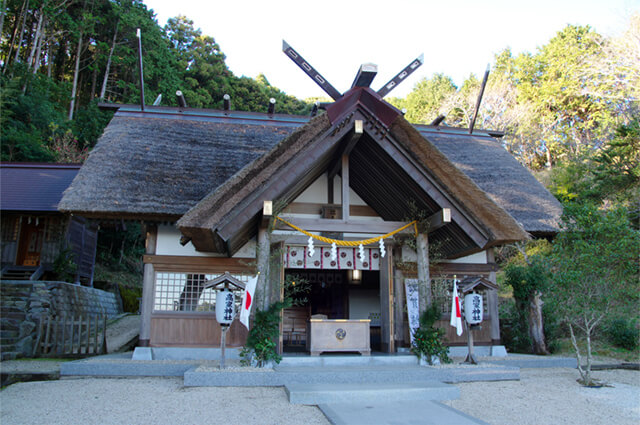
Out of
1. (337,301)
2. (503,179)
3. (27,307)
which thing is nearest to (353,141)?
(503,179)

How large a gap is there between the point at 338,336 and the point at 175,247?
3.87 metres

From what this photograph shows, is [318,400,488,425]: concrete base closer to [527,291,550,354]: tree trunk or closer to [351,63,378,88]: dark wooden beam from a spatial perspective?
[351,63,378,88]: dark wooden beam

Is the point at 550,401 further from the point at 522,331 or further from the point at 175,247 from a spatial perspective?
the point at 175,247

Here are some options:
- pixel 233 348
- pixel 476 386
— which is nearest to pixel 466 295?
pixel 476 386

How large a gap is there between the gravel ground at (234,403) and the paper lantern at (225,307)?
1.06 m

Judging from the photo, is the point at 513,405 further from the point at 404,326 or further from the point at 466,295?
the point at 404,326

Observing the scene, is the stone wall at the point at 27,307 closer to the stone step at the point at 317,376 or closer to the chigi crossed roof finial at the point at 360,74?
the stone step at the point at 317,376

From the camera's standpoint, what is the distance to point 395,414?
5.06 metres

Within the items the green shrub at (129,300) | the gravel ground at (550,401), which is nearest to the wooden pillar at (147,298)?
the gravel ground at (550,401)

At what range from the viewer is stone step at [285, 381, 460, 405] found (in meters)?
5.59

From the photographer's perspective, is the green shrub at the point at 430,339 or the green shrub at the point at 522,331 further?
the green shrub at the point at 522,331

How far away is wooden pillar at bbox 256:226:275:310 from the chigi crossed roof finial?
2.71m

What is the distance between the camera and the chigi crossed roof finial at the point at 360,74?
709 cm

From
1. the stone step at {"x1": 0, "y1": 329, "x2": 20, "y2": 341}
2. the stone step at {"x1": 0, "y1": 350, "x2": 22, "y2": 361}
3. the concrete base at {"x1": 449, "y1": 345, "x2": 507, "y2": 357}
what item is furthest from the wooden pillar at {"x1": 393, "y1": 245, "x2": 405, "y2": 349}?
the stone step at {"x1": 0, "y1": 329, "x2": 20, "y2": 341}
